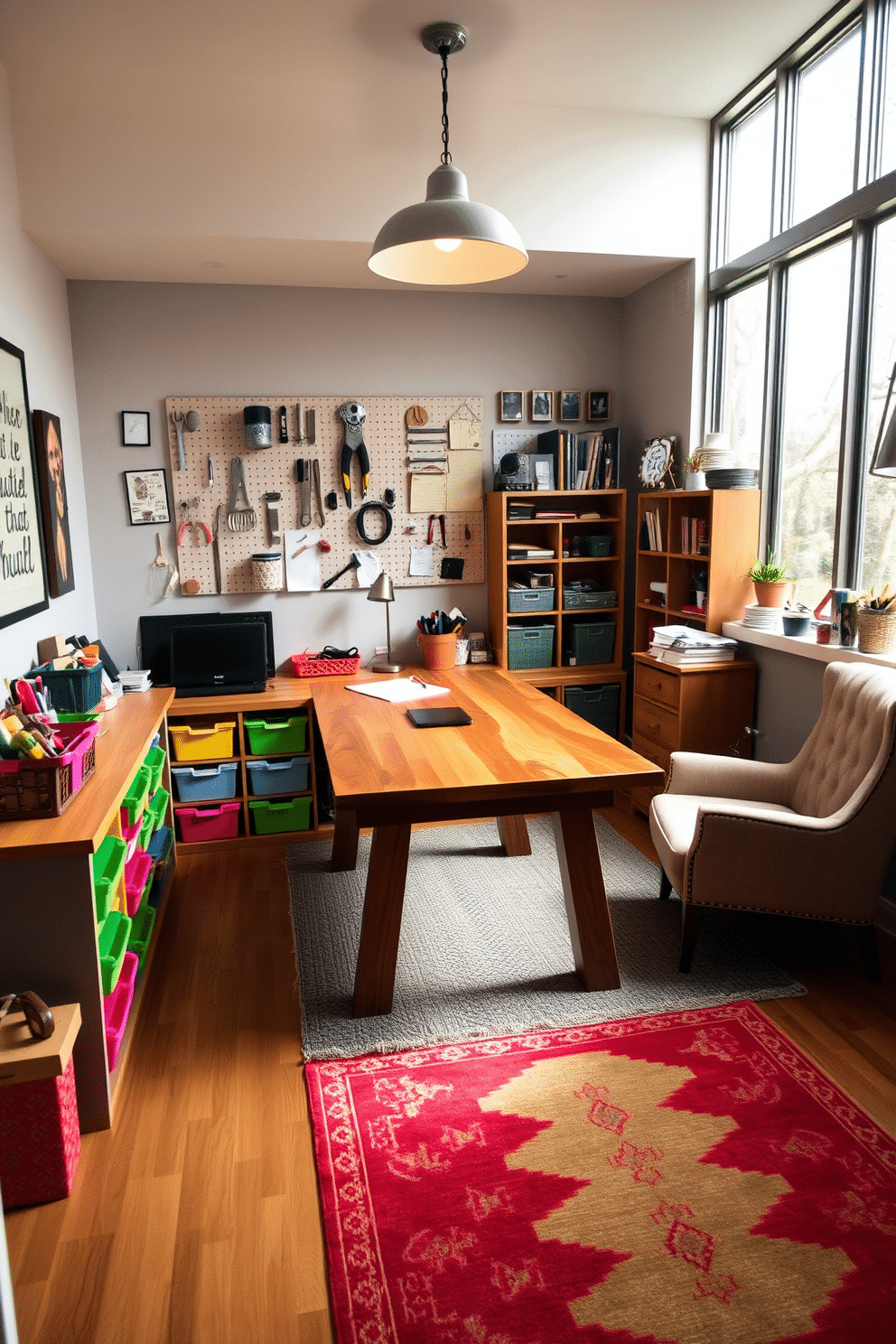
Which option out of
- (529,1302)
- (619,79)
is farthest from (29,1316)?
(619,79)

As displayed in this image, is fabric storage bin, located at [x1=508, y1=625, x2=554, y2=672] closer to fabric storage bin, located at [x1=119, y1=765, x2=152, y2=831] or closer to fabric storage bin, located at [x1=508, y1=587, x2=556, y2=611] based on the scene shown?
fabric storage bin, located at [x1=508, y1=587, x2=556, y2=611]

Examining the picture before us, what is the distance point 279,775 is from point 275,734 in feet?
0.62

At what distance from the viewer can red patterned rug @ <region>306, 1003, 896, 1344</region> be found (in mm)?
1613

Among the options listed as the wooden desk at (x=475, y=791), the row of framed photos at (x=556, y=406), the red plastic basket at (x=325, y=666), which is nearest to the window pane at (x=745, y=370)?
the row of framed photos at (x=556, y=406)

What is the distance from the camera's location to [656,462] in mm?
4281

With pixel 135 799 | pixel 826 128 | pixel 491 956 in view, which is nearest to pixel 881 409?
pixel 826 128

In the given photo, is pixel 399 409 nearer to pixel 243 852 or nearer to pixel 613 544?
pixel 613 544

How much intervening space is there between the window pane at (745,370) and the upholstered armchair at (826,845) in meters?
1.42

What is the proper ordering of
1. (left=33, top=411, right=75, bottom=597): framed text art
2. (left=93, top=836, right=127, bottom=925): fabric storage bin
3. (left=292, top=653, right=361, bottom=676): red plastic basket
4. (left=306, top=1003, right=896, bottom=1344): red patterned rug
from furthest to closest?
(left=292, top=653, right=361, bottom=676): red plastic basket
(left=33, top=411, right=75, bottom=597): framed text art
(left=93, top=836, right=127, bottom=925): fabric storage bin
(left=306, top=1003, right=896, bottom=1344): red patterned rug

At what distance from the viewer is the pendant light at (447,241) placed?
2.24 meters

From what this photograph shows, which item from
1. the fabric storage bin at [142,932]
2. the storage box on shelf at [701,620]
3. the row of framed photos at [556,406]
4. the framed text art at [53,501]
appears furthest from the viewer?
the row of framed photos at [556,406]

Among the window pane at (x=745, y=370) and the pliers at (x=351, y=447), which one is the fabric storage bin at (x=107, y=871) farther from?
the window pane at (x=745, y=370)

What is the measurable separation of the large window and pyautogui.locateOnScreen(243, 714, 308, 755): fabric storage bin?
2187 millimetres

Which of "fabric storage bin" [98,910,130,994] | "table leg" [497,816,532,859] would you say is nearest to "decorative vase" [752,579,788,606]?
"table leg" [497,816,532,859]
